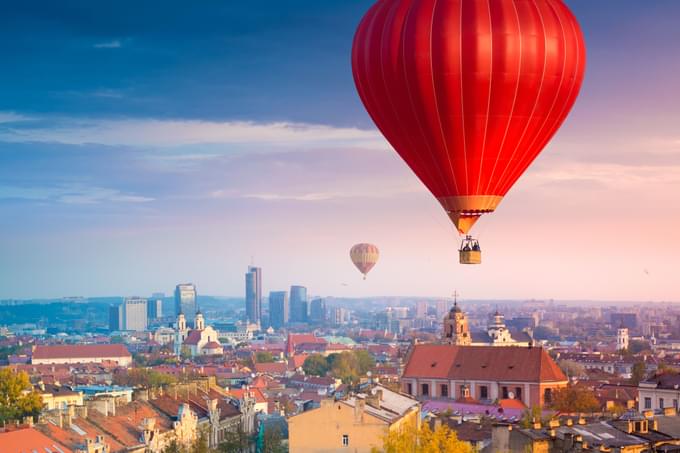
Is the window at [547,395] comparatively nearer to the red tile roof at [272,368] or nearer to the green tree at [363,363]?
the green tree at [363,363]

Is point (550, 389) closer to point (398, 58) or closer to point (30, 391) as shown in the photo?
point (30, 391)

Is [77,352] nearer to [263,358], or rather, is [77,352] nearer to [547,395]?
[263,358]

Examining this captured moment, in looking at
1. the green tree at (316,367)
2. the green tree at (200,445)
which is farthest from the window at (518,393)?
the green tree at (316,367)

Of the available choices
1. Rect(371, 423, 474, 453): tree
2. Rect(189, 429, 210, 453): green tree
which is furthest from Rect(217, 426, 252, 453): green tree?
Rect(371, 423, 474, 453): tree

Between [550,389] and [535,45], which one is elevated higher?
[535,45]

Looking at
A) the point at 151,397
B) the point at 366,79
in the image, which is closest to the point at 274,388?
the point at 151,397

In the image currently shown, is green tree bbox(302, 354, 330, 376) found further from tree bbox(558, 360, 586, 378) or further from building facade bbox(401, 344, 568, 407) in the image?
building facade bbox(401, 344, 568, 407)

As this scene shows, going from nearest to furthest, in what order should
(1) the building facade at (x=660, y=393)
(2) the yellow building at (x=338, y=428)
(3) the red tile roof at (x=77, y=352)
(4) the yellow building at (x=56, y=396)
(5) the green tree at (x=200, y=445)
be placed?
(2) the yellow building at (x=338, y=428) → (5) the green tree at (x=200, y=445) → (4) the yellow building at (x=56, y=396) → (1) the building facade at (x=660, y=393) → (3) the red tile roof at (x=77, y=352)
